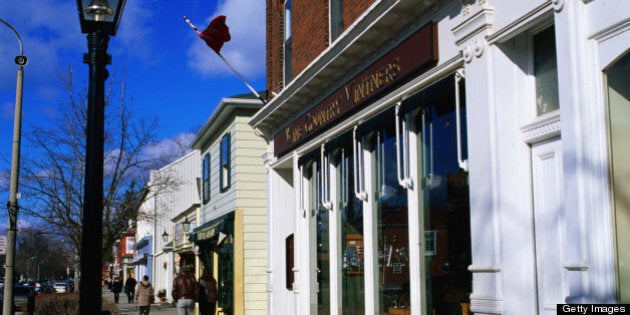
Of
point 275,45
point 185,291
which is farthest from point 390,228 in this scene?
point 275,45

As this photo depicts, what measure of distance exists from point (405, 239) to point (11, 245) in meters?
9.84

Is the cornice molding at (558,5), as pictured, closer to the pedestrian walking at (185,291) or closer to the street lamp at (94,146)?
the street lamp at (94,146)

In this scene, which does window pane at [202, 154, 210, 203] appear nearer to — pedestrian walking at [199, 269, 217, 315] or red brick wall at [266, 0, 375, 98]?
pedestrian walking at [199, 269, 217, 315]

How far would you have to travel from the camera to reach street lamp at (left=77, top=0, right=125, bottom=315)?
5758mm

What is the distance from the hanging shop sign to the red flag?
112 inches

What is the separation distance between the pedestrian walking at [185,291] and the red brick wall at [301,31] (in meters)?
4.54

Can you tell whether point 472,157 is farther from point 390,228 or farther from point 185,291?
point 185,291

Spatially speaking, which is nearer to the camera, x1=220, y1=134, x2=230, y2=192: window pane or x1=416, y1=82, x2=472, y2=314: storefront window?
x1=416, y1=82, x2=472, y2=314: storefront window

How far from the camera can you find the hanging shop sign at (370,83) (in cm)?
946

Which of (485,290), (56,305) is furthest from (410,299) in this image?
(56,305)

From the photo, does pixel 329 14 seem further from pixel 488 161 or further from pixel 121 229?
pixel 121 229

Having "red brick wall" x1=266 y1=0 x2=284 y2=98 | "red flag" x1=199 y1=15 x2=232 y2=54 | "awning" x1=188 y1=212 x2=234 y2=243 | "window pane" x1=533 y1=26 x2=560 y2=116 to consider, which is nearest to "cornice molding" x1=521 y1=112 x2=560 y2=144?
"window pane" x1=533 y1=26 x2=560 y2=116

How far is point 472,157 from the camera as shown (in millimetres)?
8195

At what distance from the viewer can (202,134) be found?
2653 cm
